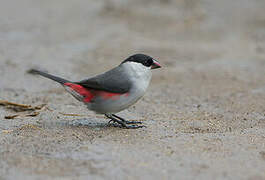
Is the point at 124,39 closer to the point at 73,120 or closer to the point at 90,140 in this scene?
the point at 73,120

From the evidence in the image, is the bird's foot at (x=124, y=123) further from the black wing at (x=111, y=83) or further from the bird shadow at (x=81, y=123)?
the black wing at (x=111, y=83)

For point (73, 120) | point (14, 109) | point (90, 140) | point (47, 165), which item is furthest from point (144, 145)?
point (14, 109)

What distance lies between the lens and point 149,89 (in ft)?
24.5

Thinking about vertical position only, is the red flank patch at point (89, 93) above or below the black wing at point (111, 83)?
below

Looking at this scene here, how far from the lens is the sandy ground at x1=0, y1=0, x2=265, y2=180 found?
4.02 metres

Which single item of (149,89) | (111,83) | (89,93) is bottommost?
(149,89)

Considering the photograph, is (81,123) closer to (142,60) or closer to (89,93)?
(89,93)

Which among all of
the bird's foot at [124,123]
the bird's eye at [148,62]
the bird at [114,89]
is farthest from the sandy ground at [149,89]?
the bird's eye at [148,62]

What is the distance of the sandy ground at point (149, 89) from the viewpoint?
4023 millimetres

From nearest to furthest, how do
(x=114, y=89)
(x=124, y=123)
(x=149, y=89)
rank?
(x=114, y=89) < (x=124, y=123) < (x=149, y=89)

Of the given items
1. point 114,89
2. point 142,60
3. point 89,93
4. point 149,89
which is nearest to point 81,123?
point 89,93

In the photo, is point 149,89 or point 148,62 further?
point 149,89

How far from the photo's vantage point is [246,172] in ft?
12.5

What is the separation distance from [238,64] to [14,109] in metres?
4.59
